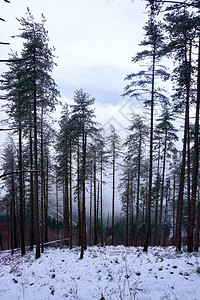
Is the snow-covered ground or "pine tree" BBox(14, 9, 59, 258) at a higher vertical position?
"pine tree" BBox(14, 9, 59, 258)

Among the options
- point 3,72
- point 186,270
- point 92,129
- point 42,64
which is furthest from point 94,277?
point 3,72

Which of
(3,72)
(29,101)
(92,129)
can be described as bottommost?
(92,129)

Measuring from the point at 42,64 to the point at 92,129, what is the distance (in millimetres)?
5418

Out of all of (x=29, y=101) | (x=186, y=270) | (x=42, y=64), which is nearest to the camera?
(x=186, y=270)

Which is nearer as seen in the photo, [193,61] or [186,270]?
[186,270]

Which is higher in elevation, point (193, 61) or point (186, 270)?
point (193, 61)

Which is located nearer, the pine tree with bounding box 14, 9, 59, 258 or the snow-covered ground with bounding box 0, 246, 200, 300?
the snow-covered ground with bounding box 0, 246, 200, 300

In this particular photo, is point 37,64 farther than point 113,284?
Yes

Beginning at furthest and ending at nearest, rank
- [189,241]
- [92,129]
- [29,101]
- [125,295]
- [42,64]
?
[92,129]
[29,101]
[42,64]
[189,241]
[125,295]

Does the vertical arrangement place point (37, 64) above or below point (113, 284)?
above

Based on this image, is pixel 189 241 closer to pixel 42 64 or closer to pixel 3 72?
pixel 42 64

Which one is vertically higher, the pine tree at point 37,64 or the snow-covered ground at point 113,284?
the pine tree at point 37,64

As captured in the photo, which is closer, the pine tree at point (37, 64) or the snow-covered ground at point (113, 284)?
the snow-covered ground at point (113, 284)

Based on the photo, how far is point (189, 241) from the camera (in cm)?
921
